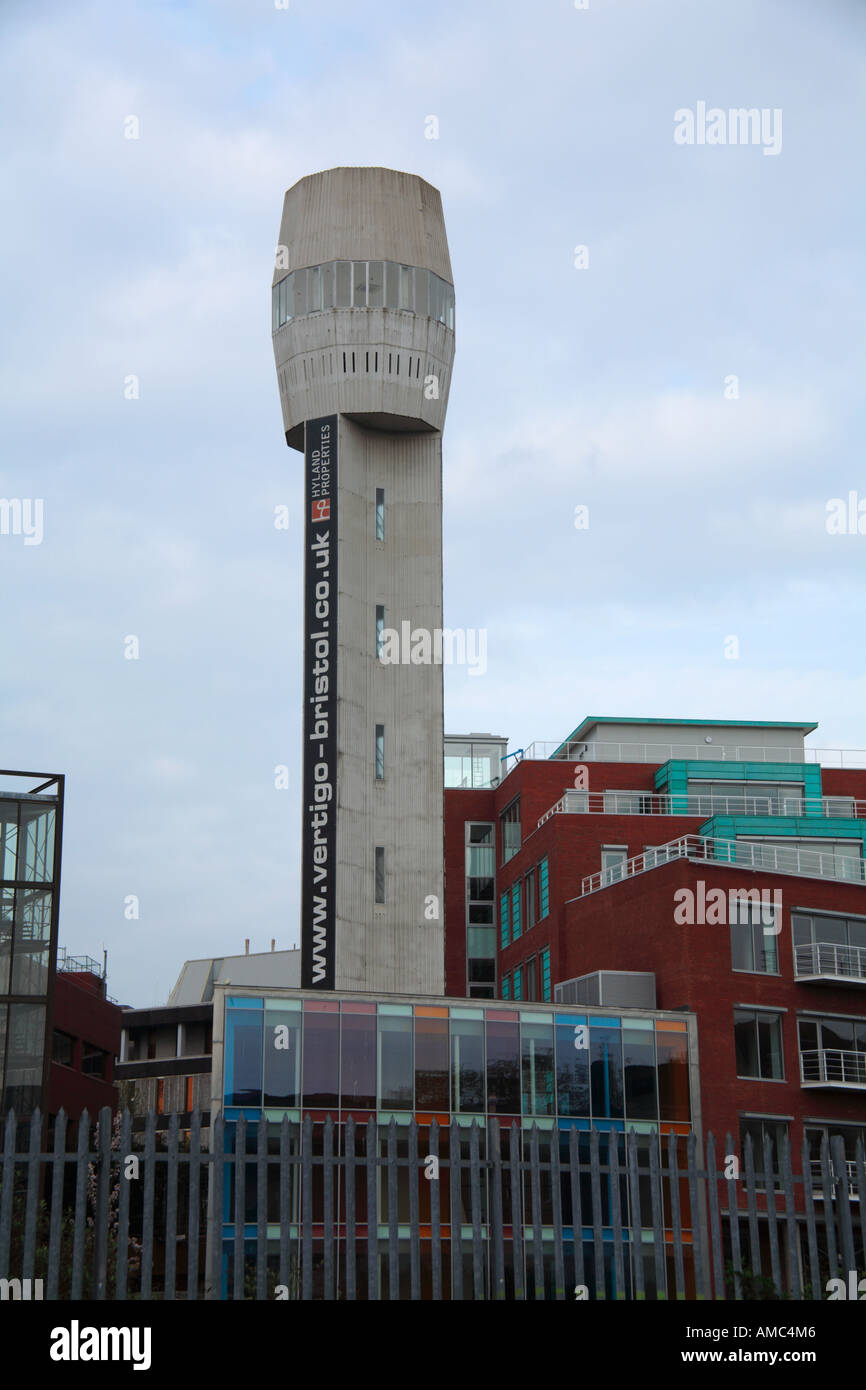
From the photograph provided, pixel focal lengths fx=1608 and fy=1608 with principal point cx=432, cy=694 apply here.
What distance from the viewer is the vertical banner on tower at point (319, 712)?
63.0 meters

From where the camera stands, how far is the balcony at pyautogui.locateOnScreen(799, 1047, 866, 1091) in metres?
56.6

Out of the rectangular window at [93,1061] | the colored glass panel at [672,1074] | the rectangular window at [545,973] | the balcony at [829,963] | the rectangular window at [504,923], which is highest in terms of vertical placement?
the rectangular window at [504,923]

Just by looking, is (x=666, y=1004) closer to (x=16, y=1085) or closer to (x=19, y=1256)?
(x=16, y=1085)

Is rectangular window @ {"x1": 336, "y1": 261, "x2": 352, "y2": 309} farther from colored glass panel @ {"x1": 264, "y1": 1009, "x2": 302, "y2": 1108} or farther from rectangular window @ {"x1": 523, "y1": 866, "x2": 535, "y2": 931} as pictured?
colored glass panel @ {"x1": 264, "y1": 1009, "x2": 302, "y2": 1108}

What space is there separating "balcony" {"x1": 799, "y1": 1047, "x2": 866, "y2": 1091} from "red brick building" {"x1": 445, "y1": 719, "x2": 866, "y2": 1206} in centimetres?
8

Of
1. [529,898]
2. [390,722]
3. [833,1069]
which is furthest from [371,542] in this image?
[833,1069]

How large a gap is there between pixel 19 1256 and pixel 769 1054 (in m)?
34.8

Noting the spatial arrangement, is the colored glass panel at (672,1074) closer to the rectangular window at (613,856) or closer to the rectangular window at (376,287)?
the rectangular window at (613,856)

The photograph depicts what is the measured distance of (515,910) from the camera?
8025 centimetres

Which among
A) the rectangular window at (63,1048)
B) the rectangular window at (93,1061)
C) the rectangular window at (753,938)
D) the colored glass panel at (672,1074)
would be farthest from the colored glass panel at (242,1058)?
the rectangular window at (93,1061)

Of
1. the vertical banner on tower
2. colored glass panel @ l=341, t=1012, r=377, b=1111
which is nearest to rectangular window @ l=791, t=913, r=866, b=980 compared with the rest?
colored glass panel @ l=341, t=1012, r=377, b=1111

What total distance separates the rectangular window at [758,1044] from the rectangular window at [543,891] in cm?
1671

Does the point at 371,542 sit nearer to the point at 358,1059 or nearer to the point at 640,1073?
the point at 358,1059
